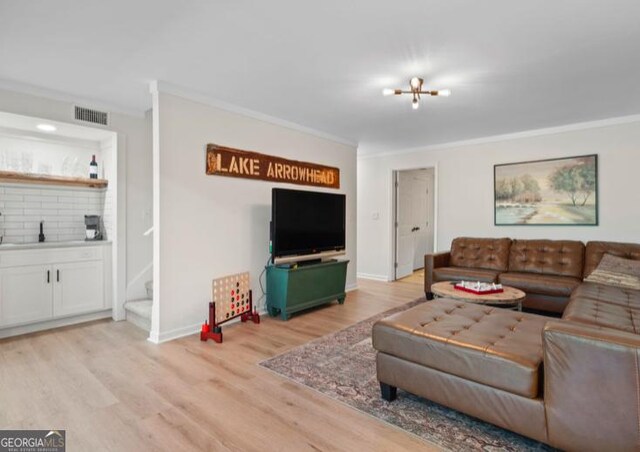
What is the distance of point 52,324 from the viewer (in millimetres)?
3541

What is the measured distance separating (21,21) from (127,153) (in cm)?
183

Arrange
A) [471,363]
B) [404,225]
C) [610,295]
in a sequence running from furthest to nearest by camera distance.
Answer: [404,225], [610,295], [471,363]

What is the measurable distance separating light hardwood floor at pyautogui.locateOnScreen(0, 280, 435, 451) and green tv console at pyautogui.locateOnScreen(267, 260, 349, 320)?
21.5 inches

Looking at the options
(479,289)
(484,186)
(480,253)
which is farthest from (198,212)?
(484,186)

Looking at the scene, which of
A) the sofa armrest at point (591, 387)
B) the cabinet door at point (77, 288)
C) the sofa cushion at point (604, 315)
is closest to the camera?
the sofa armrest at point (591, 387)

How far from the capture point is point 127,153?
392 centimetres

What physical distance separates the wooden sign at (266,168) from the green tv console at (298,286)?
112 centimetres

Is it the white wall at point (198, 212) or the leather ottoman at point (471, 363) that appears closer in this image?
the leather ottoman at point (471, 363)

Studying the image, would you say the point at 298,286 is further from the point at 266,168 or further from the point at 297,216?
the point at 266,168

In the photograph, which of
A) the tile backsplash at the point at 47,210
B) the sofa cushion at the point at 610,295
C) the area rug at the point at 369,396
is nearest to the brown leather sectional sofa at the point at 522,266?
the sofa cushion at the point at 610,295

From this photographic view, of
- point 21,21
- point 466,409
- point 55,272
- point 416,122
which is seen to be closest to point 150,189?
point 55,272

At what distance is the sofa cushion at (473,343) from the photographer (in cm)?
162

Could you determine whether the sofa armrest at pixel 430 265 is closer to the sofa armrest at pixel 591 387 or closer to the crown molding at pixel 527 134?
the crown molding at pixel 527 134

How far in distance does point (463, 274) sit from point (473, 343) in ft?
9.13
